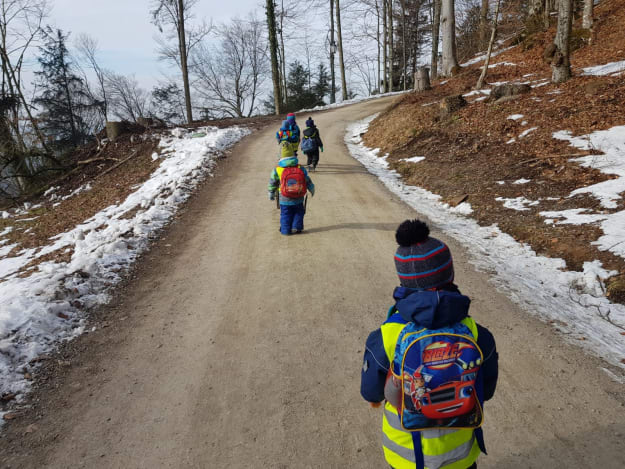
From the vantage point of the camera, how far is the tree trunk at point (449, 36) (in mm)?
18859

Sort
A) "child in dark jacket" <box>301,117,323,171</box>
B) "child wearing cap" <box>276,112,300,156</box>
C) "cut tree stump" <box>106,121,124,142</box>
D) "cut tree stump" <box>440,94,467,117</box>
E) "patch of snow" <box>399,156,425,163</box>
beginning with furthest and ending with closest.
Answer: "cut tree stump" <box>106,121,124,142</box> → "cut tree stump" <box>440,94,467,117</box> → "patch of snow" <box>399,156,425,163</box> → "child in dark jacket" <box>301,117,323,171</box> → "child wearing cap" <box>276,112,300,156</box>

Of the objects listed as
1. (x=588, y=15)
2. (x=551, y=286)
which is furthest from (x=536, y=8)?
(x=551, y=286)

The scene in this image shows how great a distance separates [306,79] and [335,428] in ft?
127

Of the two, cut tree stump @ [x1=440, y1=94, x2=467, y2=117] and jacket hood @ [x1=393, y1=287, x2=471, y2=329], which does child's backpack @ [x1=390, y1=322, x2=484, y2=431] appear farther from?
cut tree stump @ [x1=440, y1=94, x2=467, y2=117]

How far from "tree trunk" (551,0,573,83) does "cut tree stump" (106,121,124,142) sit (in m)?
19.3

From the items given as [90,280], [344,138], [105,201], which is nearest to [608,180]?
[90,280]

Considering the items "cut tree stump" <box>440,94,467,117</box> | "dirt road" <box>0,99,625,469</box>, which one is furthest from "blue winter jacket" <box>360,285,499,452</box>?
"cut tree stump" <box>440,94,467,117</box>

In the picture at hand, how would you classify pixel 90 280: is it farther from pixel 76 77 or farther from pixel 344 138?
pixel 76 77

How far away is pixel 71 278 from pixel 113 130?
15756mm

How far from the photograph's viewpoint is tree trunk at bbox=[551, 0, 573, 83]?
1152 centimetres

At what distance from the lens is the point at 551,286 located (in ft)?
16.6

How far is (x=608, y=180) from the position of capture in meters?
7.29

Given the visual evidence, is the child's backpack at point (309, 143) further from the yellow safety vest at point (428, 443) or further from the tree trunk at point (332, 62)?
the tree trunk at point (332, 62)

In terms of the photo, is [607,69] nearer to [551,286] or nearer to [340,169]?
[340,169]
